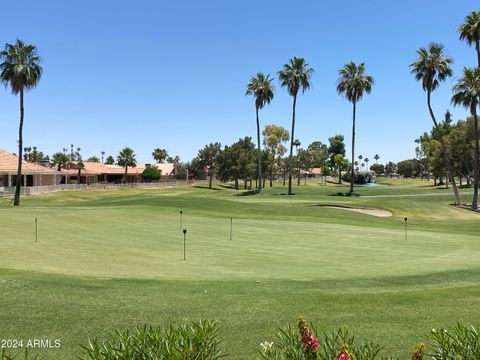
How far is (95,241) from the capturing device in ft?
68.9

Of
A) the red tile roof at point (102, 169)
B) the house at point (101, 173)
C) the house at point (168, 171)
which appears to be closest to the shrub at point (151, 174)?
the house at point (101, 173)

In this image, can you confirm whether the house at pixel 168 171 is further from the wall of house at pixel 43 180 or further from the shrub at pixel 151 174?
the wall of house at pixel 43 180

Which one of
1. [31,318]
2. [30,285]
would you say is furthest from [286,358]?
[30,285]

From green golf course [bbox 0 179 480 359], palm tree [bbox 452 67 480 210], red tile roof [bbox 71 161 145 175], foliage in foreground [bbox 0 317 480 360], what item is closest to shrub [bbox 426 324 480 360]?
foliage in foreground [bbox 0 317 480 360]

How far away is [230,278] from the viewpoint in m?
13.7

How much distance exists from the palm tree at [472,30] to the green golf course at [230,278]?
34319 millimetres

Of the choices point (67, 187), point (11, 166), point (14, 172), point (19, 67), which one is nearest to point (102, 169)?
point (67, 187)

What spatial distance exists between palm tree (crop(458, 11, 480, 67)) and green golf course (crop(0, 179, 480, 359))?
34.3 m

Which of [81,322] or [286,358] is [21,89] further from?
[286,358]

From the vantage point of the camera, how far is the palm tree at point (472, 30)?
5356 centimetres

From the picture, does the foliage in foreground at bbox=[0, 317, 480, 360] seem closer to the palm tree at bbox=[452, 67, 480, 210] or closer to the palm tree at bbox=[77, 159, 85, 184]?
the palm tree at bbox=[452, 67, 480, 210]

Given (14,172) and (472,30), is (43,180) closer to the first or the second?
(14,172)

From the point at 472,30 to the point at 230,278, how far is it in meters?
52.9

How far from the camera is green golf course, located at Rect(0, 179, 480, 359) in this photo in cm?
788
